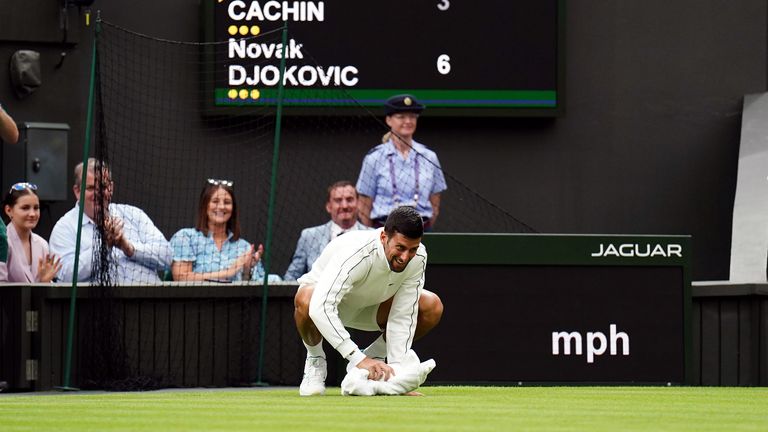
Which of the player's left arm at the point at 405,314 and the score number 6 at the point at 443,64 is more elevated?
the score number 6 at the point at 443,64

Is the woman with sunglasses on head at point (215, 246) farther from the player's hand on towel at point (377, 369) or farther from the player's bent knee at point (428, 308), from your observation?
the player's hand on towel at point (377, 369)

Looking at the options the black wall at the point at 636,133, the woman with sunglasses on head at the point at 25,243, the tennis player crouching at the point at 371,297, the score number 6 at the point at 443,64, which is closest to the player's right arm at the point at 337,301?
the tennis player crouching at the point at 371,297

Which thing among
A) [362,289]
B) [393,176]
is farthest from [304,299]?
[393,176]

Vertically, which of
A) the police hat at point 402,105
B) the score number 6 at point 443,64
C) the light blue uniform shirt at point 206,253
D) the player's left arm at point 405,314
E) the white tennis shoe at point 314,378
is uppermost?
the score number 6 at point 443,64

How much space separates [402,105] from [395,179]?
0.64 meters

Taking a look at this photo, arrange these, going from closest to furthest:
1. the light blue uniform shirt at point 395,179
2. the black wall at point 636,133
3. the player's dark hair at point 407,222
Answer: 1. the player's dark hair at point 407,222
2. the light blue uniform shirt at point 395,179
3. the black wall at point 636,133

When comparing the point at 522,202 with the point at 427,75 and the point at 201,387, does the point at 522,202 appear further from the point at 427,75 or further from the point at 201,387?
the point at 201,387

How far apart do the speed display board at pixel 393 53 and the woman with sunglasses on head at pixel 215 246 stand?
6.60ft

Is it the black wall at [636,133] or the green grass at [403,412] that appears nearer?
the green grass at [403,412]

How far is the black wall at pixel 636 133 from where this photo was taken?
591 inches

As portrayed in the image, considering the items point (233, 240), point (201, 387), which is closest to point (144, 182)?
point (233, 240)

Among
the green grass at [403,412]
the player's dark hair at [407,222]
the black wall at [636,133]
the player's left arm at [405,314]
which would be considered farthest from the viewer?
the black wall at [636,133]

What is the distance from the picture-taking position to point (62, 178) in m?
13.5

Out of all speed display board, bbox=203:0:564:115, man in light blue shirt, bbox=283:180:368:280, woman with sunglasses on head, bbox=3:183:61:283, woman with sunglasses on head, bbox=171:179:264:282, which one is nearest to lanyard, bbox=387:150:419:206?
man in light blue shirt, bbox=283:180:368:280
